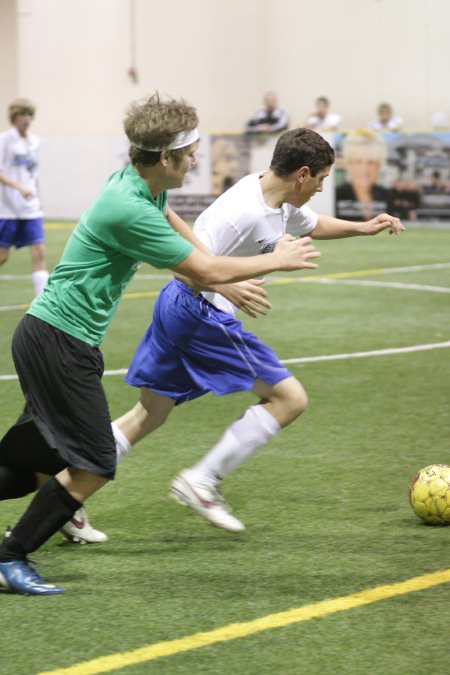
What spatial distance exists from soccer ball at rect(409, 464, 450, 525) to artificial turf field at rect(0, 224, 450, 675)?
0.08 m

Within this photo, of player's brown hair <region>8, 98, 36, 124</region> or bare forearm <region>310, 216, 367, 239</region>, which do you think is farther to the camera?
player's brown hair <region>8, 98, 36, 124</region>

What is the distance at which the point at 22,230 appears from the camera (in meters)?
12.9

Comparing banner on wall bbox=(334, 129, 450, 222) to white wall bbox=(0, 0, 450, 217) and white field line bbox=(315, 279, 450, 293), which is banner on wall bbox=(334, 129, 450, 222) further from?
white field line bbox=(315, 279, 450, 293)

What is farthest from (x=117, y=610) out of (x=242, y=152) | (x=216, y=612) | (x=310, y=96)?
(x=310, y=96)

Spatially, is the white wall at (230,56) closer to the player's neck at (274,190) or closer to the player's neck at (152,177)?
the player's neck at (274,190)

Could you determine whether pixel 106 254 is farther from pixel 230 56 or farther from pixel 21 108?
pixel 230 56

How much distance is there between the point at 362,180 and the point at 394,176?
0.58 m

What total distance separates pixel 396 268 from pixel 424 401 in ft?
25.2

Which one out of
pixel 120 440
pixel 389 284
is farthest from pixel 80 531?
pixel 389 284

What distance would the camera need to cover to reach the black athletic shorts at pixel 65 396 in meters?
4.82

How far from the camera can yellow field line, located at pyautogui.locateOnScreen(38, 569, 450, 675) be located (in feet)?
13.6

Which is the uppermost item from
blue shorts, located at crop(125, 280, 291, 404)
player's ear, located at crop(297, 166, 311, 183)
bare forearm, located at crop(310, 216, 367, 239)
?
player's ear, located at crop(297, 166, 311, 183)

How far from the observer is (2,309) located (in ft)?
42.8

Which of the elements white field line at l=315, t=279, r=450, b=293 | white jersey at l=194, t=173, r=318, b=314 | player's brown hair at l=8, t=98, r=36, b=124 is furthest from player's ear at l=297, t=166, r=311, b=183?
white field line at l=315, t=279, r=450, b=293
